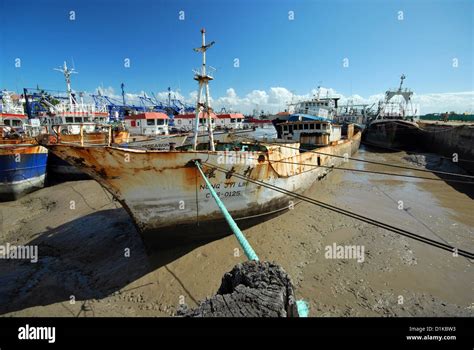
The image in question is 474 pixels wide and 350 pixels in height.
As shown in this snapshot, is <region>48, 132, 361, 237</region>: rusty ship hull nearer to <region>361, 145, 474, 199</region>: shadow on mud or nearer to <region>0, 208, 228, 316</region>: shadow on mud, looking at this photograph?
<region>0, 208, 228, 316</region>: shadow on mud

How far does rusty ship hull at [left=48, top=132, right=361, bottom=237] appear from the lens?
686cm

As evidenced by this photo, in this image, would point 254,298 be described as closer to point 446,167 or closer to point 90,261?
point 90,261

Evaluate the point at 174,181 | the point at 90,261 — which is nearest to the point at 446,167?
the point at 174,181

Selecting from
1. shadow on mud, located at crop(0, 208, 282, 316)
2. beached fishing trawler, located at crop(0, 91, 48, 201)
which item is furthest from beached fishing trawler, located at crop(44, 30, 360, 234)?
beached fishing trawler, located at crop(0, 91, 48, 201)

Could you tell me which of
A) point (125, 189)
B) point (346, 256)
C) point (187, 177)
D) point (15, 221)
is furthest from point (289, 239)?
point (15, 221)

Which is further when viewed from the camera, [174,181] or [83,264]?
[83,264]

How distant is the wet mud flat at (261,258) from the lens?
19.5ft

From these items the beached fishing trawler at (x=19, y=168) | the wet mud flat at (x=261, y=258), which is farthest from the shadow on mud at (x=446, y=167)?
the beached fishing trawler at (x=19, y=168)

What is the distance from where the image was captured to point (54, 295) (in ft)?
21.5

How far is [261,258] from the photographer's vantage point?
739 centimetres

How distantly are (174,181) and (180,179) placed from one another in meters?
0.20

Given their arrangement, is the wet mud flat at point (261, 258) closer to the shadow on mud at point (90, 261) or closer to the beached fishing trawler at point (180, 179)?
the shadow on mud at point (90, 261)
